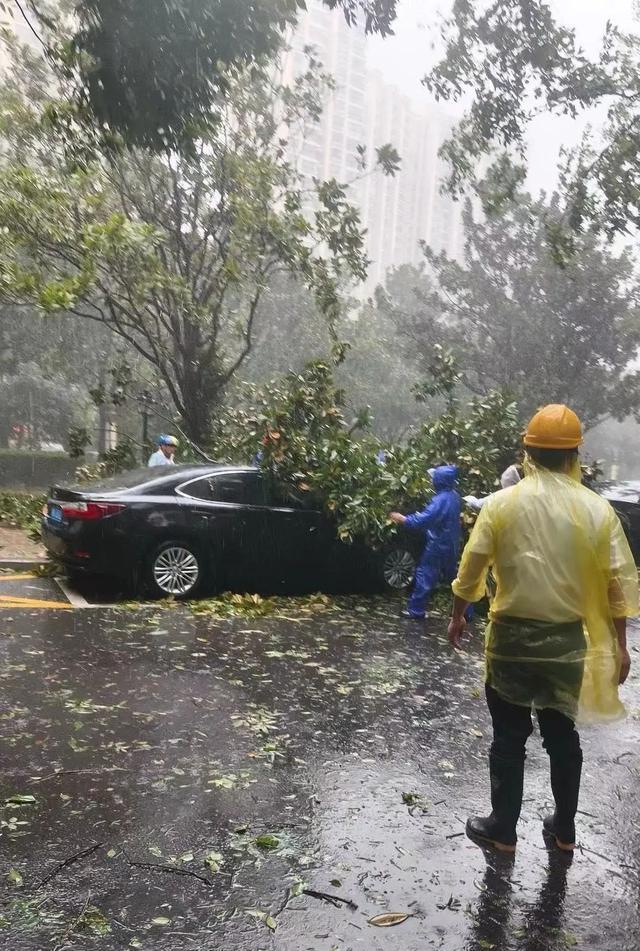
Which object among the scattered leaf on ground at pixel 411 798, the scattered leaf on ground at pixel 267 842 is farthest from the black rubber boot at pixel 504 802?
the scattered leaf on ground at pixel 267 842

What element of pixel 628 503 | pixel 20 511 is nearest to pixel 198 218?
pixel 20 511

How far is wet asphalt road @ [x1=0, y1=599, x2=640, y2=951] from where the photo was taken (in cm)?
297

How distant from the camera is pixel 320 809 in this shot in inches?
155

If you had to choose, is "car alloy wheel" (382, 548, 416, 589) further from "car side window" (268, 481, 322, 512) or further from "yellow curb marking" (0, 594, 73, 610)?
"yellow curb marking" (0, 594, 73, 610)

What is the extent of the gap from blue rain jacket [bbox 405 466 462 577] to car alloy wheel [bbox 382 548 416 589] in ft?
4.16

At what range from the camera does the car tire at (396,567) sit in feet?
32.4

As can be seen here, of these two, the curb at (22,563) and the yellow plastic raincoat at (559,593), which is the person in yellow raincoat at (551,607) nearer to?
the yellow plastic raincoat at (559,593)

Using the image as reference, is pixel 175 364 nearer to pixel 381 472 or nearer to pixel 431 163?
pixel 381 472

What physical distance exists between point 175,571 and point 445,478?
2983 millimetres

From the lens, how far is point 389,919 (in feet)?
9.91

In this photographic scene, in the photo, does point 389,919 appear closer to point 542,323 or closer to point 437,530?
point 437,530

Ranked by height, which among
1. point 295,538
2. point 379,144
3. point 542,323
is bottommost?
point 295,538

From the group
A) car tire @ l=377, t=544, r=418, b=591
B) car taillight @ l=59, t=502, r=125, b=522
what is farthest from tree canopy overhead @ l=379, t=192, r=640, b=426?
car taillight @ l=59, t=502, r=125, b=522

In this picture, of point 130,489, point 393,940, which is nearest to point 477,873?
point 393,940
